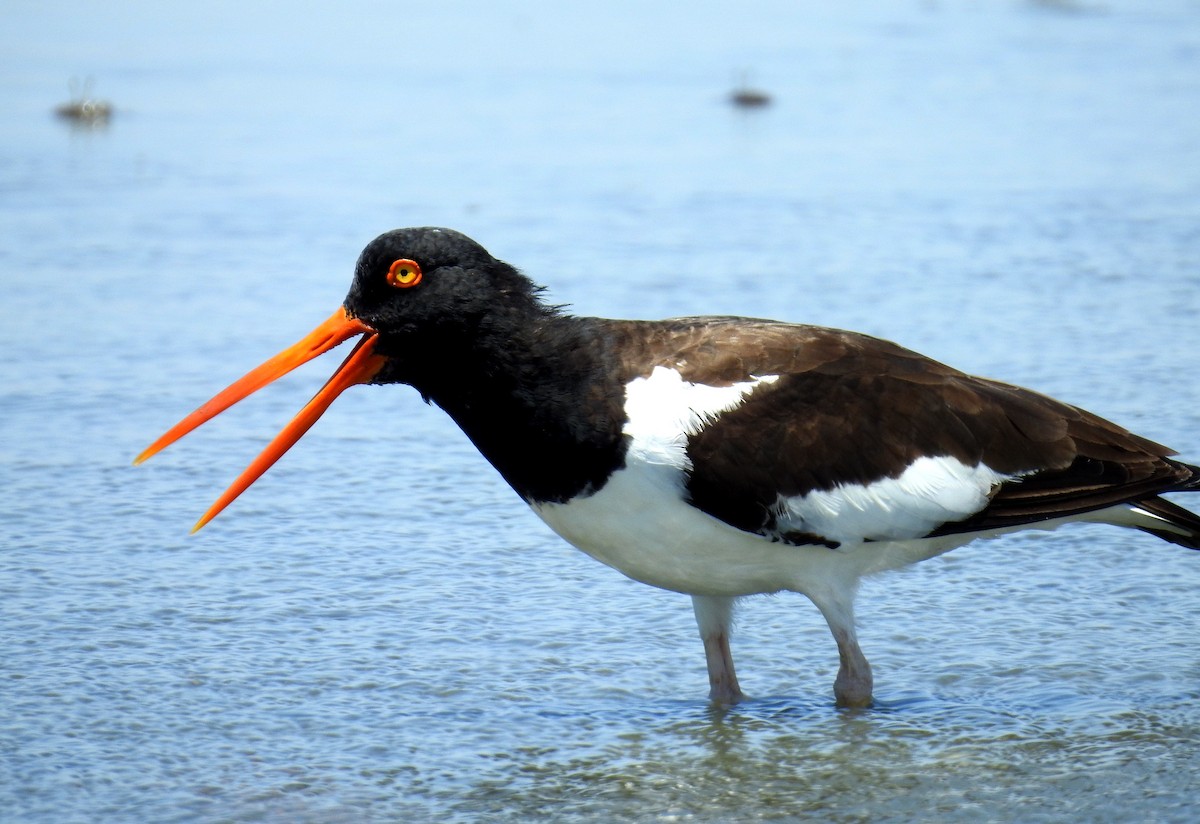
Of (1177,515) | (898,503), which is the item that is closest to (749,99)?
(1177,515)

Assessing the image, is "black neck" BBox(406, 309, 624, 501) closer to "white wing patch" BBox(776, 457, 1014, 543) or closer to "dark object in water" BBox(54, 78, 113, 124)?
"white wing patch" BBox(776, 457, 1014, 543)

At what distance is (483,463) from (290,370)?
2.09 m

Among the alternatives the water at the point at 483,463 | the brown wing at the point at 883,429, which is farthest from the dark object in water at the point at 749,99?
the brown wing at the point at 883,429

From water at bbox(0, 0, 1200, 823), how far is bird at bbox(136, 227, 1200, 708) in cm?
45

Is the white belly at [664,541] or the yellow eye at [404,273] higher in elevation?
the yellow eye at [404,273]

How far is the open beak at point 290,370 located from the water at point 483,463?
61 centimetres

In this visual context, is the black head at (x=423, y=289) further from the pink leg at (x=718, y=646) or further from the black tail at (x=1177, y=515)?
the black tail at (x=1177, y=515)

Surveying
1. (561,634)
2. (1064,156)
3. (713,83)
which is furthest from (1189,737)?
(713,83)

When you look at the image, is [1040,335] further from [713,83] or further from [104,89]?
[104,89]

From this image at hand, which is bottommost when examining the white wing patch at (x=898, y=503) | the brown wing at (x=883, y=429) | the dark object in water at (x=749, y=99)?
the white wing patch at (x=898, y=503)

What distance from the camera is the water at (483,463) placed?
460 cm

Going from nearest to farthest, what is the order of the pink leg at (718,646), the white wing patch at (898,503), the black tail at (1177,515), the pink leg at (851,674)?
the white wing patch at (898,503)
the pink leg at (851,674)
the pink leg at (718,646)
the black tail at (1177,515)

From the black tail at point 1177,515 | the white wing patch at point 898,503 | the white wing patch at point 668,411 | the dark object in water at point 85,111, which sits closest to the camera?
the white wing patch at point 668,411

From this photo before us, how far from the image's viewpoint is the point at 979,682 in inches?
200
